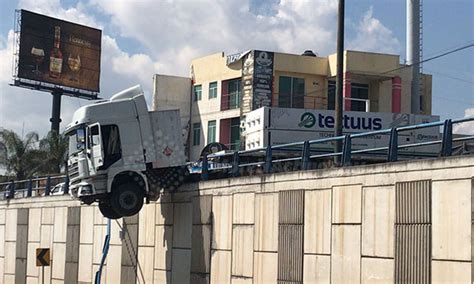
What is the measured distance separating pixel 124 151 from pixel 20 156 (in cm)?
3985

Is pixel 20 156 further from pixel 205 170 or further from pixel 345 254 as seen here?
pixel 345 254

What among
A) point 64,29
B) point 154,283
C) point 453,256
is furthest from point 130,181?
point 64,29

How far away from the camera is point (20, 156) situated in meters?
58.1

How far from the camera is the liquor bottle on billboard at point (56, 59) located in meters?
75.3

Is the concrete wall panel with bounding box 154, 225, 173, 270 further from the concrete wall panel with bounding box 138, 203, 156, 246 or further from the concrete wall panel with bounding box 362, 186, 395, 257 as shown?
the concrete wall panel with bounding box 362, 186, 395, 257

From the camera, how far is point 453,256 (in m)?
12.3

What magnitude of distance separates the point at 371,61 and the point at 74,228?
34773mm

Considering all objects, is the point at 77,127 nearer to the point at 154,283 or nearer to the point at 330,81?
the point at 154,283

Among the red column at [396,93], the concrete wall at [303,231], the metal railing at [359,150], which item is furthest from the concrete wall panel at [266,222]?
the red column at [396,93]

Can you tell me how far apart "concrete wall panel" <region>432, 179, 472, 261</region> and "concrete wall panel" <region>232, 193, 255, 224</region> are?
19.9 feet

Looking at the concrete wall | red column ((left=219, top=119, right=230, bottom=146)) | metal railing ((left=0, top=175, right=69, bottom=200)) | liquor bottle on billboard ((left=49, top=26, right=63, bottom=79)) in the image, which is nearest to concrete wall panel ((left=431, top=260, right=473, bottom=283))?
the concrete wall

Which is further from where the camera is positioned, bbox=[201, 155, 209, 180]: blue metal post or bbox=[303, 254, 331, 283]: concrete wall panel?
bbox=[201, 155, 209, 180]: blue metal post

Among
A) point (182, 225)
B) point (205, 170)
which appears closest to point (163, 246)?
point (182, 225)

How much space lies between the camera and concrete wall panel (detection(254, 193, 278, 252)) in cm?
1725
